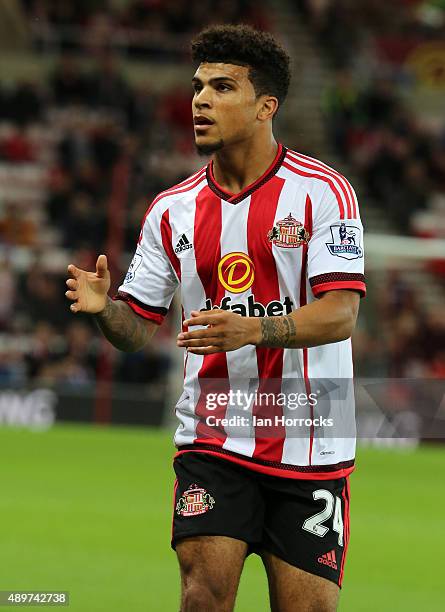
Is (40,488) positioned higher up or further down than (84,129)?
further down

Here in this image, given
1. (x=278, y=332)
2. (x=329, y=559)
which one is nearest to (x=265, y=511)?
(x=329, y=559)

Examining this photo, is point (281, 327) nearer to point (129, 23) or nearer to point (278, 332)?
point (278, 332)

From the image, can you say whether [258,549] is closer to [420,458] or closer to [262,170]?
[262,170]

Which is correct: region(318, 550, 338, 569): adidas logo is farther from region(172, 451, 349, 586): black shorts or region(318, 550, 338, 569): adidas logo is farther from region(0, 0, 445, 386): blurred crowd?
region(0, 0, 445, 386): blurred crowd

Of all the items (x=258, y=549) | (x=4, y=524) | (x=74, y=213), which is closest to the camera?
(x=258, y=549)

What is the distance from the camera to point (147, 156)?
61.0 feet

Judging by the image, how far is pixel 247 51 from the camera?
4.54 meters

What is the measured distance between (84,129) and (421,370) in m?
6.84

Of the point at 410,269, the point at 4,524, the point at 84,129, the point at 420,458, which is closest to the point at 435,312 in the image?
the point at 410,269

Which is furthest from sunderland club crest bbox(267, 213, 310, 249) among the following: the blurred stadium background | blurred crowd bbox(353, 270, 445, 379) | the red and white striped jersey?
blurred crowd bbox(353, 270, 445, 379)

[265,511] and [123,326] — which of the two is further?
[123,326]

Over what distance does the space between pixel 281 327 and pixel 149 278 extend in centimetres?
84

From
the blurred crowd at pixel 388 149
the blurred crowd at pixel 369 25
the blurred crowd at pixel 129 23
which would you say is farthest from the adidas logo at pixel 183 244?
the blurred crowd at pixel 369 25

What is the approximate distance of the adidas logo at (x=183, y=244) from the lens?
464cm
